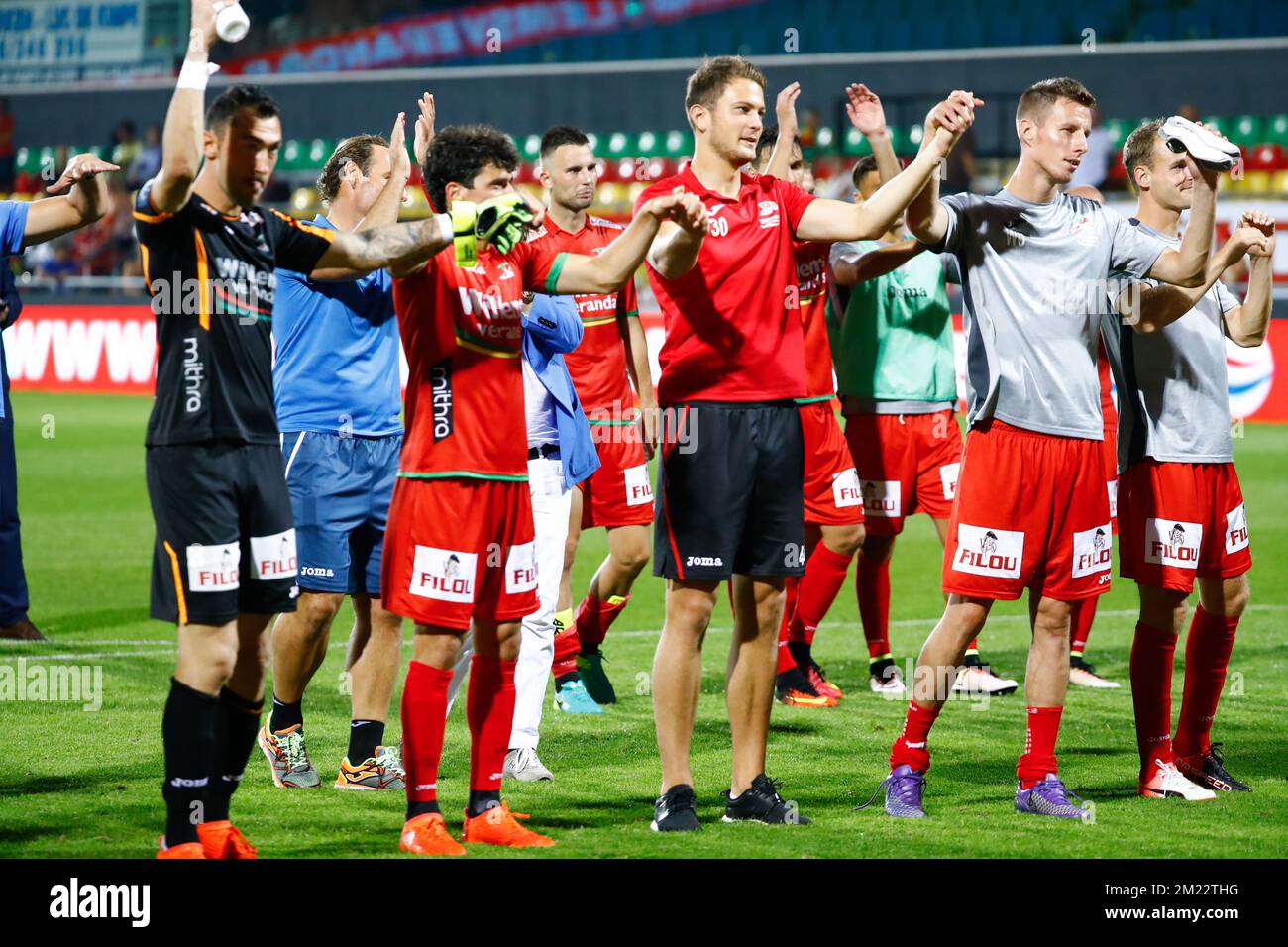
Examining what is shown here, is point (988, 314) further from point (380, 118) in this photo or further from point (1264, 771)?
point (380, 118)

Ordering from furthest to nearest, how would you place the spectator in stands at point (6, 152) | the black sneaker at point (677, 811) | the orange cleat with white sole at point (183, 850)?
the spectator in stands at point (6, 152) → the black sneaker at point (677, 811) → the orange cleat with white sole at point (183, 850)

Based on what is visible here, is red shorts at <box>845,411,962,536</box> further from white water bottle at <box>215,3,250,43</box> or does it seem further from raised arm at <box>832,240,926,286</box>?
white water bottle at <box>215,3,250,43</box>

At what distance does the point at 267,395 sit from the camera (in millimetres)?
4871

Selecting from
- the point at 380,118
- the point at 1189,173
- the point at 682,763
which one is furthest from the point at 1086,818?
the point at 380,118

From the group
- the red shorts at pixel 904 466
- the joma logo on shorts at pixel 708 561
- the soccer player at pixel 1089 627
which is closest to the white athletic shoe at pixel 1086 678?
the soccer player at pixel 1089 627

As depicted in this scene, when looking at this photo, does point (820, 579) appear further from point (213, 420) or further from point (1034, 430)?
point (213, 420)

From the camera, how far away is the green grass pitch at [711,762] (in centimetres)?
525

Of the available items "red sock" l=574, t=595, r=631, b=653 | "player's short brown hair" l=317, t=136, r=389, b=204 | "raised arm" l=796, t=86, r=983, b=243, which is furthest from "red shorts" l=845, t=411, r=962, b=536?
"player's short brown hair" l=317, t=136, r=389, b=204

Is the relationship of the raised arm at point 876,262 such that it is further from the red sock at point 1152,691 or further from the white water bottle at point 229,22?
the white water bottle at point 229,22

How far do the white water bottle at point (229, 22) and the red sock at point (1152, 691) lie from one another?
383 centimetres

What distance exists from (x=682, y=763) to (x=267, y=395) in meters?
1.81

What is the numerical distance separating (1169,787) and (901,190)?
2.41m

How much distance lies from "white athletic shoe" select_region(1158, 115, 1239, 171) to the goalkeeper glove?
217 centimetres

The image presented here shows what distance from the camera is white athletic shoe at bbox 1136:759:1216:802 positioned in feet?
19.5
